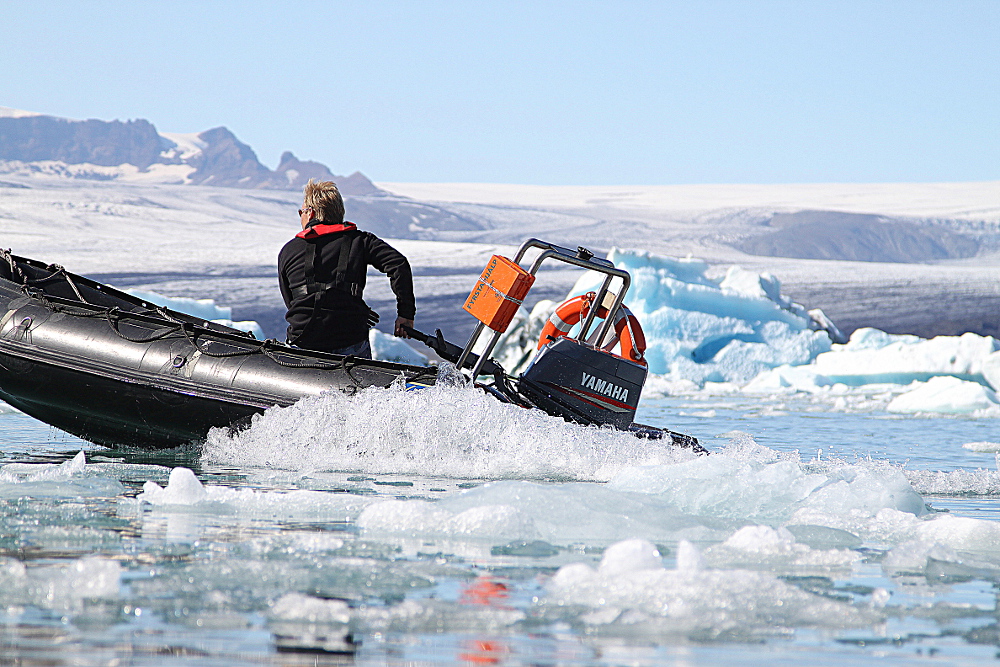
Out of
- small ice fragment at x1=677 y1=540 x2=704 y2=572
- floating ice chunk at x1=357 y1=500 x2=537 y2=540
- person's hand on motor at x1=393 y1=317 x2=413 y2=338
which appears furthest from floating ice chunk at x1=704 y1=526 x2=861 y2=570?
person's hand on motor at x1=393 y1=317 x2=413 y2=338

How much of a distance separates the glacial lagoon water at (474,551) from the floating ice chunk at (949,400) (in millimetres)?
6325

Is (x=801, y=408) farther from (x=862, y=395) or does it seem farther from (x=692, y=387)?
(x=692, y=387)

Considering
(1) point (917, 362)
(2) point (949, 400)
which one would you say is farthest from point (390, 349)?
(2) point (949, 400)

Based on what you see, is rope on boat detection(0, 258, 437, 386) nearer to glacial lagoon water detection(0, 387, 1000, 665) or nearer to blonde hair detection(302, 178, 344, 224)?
glacial lagoon water detection(0, 387, 1000, 665)

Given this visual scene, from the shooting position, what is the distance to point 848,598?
2414 mm

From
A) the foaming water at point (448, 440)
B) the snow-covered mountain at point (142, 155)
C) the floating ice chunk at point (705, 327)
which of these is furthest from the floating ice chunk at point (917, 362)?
the snow-covered mountain at point (142, 155)

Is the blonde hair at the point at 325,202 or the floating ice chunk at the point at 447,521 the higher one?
the blonde hair at the point at 325,202

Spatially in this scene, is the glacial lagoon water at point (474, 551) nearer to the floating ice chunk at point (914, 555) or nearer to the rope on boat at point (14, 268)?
the floating ice chunk at point (914, 555)

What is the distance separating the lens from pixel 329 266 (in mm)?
4898

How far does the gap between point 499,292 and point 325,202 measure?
1038 mm

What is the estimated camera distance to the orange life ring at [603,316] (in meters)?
5.05

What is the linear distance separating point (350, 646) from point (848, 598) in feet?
4.02

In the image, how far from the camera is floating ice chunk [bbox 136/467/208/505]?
11.3 feet

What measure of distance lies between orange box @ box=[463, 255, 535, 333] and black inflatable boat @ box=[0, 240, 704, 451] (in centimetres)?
19
